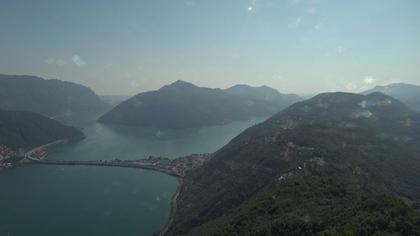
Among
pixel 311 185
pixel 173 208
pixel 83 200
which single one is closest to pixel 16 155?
pixel 83 200

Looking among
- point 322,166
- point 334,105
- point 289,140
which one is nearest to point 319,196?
point 322,166

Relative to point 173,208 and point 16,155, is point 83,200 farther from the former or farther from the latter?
point 16,155

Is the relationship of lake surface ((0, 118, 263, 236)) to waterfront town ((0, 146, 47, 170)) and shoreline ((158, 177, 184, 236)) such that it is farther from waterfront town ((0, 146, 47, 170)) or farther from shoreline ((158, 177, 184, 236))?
waterfront town ((0, 146, 47, 170))

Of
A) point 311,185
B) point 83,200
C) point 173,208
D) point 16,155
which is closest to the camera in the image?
point 311,185

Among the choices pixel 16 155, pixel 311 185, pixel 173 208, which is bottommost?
pixel 173 208

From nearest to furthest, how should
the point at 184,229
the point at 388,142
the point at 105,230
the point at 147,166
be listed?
the point at 184,229, the point at 105,230, the point at 388,142, the point at 147,166

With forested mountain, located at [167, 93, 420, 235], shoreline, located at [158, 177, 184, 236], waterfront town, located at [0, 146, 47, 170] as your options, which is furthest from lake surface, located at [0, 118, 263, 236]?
forested mountain, located at [167, 93, 420, 235]

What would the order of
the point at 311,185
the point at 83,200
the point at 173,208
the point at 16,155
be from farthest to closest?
the point at 16,155, the point at 83,200, the point at 173,208, the point at 311,185

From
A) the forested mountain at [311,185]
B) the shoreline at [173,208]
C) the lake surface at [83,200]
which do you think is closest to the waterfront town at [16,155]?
the lake surface at [83,200]

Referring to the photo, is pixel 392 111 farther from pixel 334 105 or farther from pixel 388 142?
pixel 388 142
